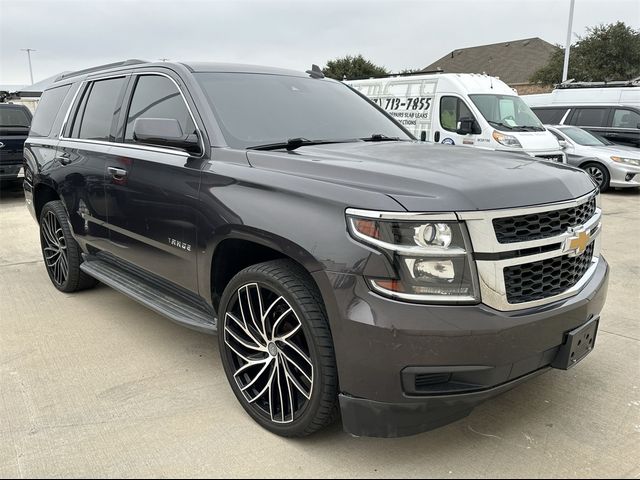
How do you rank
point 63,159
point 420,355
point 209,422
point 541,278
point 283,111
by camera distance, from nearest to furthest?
point 420,355 < point 541,278 < point 209,422 < point 283,111 < point 63,159

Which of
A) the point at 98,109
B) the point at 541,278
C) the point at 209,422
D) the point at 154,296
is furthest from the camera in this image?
the point at 98,109

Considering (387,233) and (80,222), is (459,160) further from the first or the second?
(80,222)

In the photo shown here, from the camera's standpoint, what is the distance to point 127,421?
2814 millimetres

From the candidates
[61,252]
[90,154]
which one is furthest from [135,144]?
[61,252]

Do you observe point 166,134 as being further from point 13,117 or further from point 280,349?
point 13,117

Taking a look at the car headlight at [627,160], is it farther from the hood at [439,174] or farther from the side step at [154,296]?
the side step at [154,296]

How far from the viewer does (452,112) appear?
447 inches

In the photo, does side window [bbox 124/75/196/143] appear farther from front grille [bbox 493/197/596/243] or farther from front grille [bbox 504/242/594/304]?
front grille [bbox 504/242/594/304]

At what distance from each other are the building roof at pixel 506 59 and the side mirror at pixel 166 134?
43.7 metres

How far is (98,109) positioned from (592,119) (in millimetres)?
12752

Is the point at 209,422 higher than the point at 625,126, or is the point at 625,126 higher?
the point at 625,126

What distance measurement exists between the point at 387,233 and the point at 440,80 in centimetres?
1033

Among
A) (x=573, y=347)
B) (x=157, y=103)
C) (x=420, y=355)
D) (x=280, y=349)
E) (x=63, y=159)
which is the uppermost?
(x=157, y=103)

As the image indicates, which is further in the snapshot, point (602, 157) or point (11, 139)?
point (602, 157)
